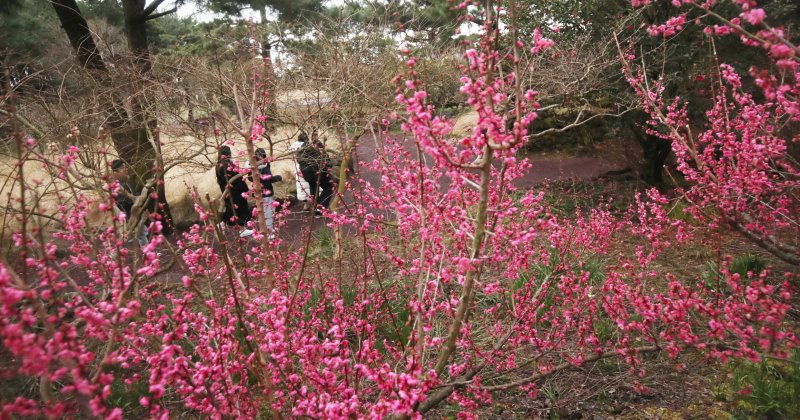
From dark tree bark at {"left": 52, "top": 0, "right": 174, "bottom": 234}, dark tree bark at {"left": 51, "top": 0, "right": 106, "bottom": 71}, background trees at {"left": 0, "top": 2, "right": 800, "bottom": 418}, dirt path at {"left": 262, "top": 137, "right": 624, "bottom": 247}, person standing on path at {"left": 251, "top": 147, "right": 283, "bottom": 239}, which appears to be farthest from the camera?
dirt path at {"left": 262, "top": 137, "right": 624, "bottom": 247}

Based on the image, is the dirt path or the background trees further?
the dirt path

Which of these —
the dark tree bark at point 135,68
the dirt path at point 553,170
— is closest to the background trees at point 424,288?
the dark tree bark at point 135,68

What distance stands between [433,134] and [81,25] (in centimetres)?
809

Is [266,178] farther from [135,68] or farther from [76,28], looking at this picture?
[76,28]

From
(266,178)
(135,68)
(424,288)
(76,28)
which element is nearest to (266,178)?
(266,178)

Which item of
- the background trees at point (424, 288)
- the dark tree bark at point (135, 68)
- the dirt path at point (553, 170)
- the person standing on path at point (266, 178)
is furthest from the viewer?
the dirt path at point (553, 170)

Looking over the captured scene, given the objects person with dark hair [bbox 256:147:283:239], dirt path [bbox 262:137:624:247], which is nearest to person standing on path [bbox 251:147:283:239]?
person with dark hair [bbox 256:147:283:239]

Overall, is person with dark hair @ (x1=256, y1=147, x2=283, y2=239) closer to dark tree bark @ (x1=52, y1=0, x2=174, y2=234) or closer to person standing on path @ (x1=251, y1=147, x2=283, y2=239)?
person standing on path @ (x1=251, y1=147, x2=283, y2=239)

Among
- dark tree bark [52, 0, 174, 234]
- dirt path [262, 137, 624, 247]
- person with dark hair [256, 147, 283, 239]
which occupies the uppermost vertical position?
dark tree bark [52, 0, 174, 234]

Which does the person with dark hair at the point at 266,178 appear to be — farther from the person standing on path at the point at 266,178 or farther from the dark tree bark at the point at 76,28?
the dark tree bark at the point at 76,28

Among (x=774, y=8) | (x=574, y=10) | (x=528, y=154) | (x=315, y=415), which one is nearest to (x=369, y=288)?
(x=315, y=415)

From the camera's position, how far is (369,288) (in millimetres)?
5074

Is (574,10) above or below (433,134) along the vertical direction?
above

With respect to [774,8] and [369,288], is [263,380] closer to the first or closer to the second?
[369,288]
